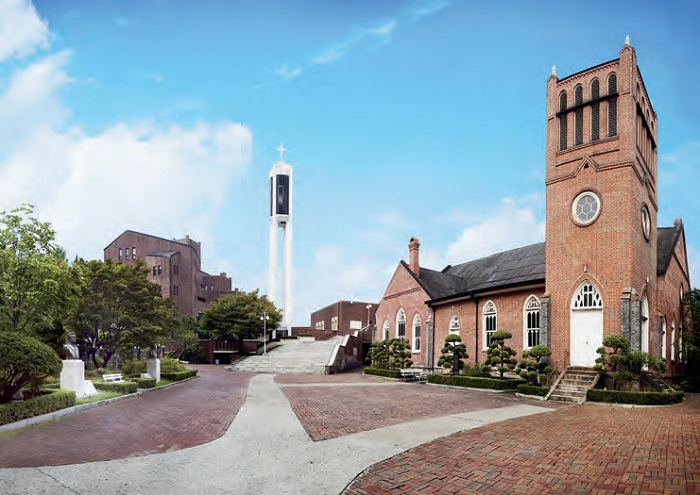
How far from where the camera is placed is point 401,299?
3531 cm

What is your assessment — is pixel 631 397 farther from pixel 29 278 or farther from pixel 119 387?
pixel 29 278

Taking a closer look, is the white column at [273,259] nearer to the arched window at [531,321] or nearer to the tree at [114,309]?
the tree at [114,309]

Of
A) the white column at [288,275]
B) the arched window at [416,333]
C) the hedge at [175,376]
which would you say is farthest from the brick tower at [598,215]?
the white column at [288,275]

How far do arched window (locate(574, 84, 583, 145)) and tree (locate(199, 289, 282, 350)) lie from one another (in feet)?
110

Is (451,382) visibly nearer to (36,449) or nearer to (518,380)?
(518,380)

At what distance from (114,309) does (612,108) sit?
25.3 metres

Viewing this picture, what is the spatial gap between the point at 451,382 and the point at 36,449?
17.7 meters

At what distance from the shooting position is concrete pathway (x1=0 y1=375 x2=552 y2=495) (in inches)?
275

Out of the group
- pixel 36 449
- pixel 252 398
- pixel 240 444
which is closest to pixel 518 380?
pixel 252 398

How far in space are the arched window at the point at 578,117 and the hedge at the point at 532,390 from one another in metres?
10.7

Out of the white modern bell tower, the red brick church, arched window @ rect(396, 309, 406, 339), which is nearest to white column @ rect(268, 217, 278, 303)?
the white modern bell tower

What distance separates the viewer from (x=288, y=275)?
6381 centimetres

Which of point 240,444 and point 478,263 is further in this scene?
point 478,263

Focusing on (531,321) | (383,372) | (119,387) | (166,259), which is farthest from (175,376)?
(166,259)
